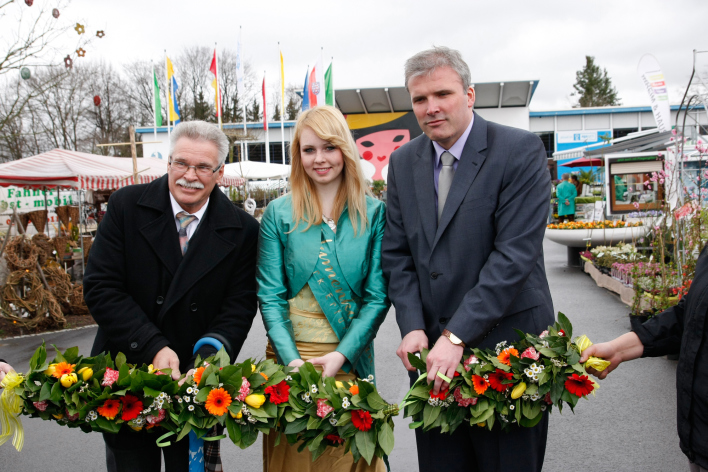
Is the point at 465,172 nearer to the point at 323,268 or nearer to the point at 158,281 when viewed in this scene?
the point at 323,268

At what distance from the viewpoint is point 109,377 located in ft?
7.07

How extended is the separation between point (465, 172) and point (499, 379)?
85 cm

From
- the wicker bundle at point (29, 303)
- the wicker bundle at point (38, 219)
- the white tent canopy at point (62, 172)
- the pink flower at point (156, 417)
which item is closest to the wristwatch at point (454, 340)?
the pink flower at point (156, 417)

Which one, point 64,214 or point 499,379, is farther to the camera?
point 64,214

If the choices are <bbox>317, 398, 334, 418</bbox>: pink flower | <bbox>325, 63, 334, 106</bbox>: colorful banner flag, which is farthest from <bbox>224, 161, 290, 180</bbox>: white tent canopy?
<bbox>317, 398, 334, 418</bbox>: pink flower

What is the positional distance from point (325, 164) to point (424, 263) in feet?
2.27

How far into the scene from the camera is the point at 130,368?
2348mm

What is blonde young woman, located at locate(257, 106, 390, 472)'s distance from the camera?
257 cm

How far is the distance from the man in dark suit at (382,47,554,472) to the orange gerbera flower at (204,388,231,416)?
28.8 inches

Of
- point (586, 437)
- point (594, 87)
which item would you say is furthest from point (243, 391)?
point (594, 87)

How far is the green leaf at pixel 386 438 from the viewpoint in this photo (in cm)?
203

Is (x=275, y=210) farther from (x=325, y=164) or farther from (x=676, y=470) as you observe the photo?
(x=676, y=470)

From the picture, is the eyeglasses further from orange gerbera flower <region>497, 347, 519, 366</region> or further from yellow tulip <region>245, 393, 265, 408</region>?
orange gerbera flower <region>497, 347, 519, 366</region>

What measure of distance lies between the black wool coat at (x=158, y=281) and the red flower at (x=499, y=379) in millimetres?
1205
